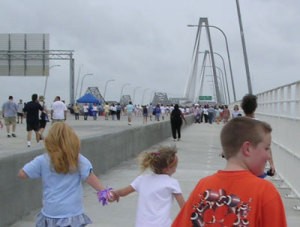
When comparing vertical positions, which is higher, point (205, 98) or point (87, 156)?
point (205, 98)

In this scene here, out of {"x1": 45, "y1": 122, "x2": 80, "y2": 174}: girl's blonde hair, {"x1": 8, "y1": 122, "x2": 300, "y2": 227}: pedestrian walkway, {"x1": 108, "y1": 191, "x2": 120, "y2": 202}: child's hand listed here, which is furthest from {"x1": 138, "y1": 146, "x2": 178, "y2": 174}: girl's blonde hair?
{"x1": 8, "y1": 122, "x2": 300, "y2": 227}: pedestrian walkway

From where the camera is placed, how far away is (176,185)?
4965mm

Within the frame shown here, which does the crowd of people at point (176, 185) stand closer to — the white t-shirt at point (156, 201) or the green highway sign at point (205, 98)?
the white t-shirt at point (156, 201)

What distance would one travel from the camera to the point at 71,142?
187 inches

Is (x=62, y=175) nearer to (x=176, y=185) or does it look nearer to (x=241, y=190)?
(x=176, y=185)

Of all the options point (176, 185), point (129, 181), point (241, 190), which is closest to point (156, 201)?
point (176, 185)

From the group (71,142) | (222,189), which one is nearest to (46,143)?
(71,142)

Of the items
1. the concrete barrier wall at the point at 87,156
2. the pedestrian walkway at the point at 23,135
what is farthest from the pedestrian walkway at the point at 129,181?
the pedestrian walkway at the point at 23,135

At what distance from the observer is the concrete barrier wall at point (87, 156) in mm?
7309

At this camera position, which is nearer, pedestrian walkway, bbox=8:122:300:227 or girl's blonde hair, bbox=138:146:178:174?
girl's blonde hair, bbox=138:146:178:174

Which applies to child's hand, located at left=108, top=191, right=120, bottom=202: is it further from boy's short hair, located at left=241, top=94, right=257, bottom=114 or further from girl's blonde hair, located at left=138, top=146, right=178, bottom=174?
boy's short hair, located at left=241, top=94, right=257, bottom=114

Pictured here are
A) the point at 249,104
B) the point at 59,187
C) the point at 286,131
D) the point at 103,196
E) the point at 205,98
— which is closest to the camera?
the point at 59,187

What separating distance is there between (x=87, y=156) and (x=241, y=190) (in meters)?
9.17

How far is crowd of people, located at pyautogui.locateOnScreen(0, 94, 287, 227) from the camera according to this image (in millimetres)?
2668
